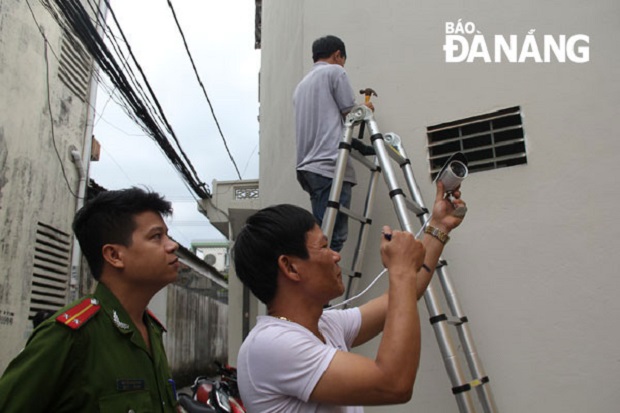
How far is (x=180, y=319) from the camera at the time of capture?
41.5 feet

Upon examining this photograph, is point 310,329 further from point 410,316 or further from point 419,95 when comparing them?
point 419,95

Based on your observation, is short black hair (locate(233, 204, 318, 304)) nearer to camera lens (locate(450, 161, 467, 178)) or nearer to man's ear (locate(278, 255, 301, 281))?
man's ear (locate(278, 255, 301, 281))

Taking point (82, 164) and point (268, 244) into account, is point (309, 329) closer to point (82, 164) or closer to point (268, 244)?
point (268, 244)

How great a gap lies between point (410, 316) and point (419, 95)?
1921 mm

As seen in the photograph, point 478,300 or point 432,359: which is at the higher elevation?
point 478,300

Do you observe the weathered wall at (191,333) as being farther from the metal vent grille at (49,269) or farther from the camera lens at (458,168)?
the camera lens at (458,168)

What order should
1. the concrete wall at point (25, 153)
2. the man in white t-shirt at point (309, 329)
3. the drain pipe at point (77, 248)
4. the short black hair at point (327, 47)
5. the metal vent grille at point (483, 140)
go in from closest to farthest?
the man in white t-shirt at point (309, 329) < the metal vent grille at point (483, 140) < the short black hair at point (327, 47) < the concrete wall at point (25, 153) < the drain pipe at point (77, 248)

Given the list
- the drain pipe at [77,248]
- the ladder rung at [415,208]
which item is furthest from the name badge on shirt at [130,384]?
the drain pipe at [77,248]

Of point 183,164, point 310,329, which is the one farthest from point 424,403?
point 183,164

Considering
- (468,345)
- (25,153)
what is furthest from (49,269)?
(468,345)

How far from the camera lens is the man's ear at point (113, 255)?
159 centimetres

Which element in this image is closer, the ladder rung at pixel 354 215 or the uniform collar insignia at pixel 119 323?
the uniform collar insignia at pixel 119 323

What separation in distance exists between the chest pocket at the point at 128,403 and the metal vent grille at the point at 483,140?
187cm

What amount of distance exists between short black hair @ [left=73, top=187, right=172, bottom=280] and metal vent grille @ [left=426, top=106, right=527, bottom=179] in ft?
5.34
